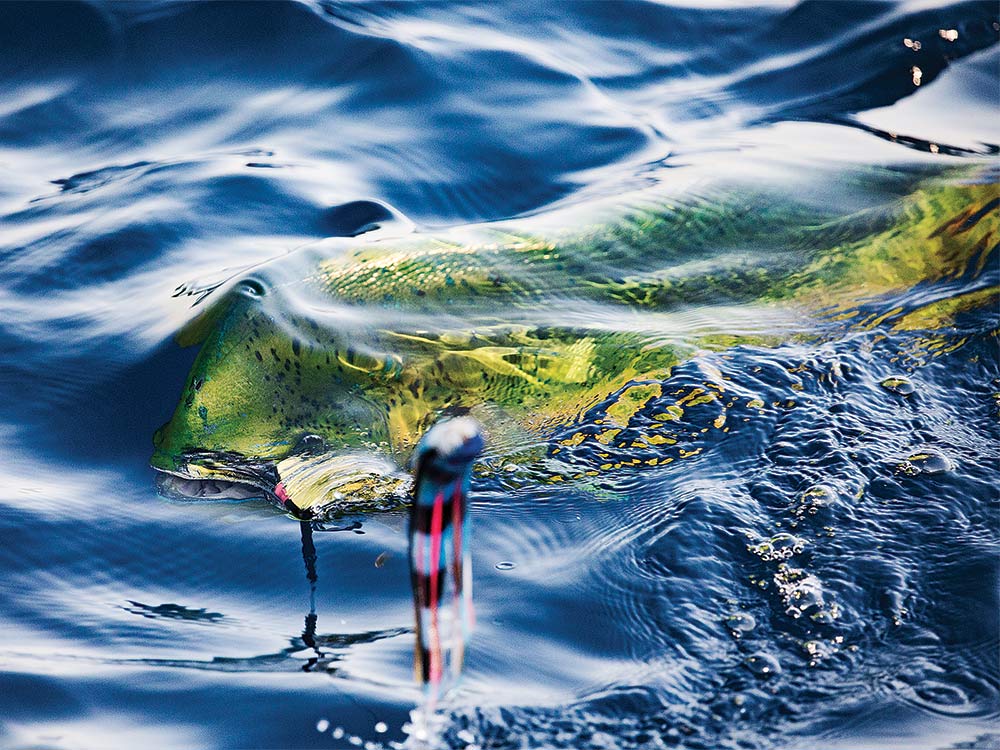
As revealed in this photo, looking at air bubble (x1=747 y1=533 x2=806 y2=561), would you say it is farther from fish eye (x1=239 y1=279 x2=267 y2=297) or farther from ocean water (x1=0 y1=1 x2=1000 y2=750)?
fish eye (x1=239 y1=279 x2=267 y2=297)

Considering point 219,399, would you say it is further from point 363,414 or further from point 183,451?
point 363,414

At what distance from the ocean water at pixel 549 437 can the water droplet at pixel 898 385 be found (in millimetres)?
18

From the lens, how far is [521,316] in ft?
11.7

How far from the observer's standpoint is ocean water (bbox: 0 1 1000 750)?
246 cm

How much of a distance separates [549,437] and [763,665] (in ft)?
3.40

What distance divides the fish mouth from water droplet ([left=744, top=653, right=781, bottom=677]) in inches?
40.1

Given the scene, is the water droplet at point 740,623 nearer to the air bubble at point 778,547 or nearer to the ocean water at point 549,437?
the ocean water at point 549,437

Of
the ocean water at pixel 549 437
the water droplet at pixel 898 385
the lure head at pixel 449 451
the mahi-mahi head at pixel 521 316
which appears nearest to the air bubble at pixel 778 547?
the ocean water at pixel 549 437

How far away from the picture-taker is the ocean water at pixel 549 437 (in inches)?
96.9

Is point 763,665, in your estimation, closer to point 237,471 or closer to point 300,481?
point 300,481

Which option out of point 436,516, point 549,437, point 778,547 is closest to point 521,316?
point 549,437

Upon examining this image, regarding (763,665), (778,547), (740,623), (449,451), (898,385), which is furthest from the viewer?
(898,385)

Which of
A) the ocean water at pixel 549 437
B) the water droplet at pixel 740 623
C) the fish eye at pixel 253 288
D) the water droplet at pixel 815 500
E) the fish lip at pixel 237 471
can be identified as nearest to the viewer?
the ocean water at pixel 549 437

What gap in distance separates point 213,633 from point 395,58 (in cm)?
381
